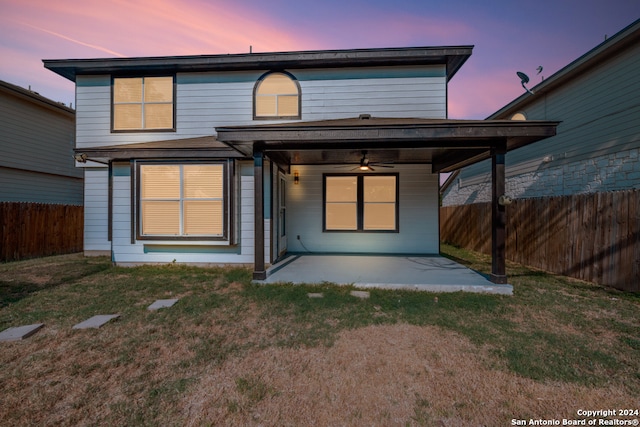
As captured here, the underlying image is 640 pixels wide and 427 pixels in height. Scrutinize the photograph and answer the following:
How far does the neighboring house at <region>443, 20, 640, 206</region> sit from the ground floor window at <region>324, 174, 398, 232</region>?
529 cm

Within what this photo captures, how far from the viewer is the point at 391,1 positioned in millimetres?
8484

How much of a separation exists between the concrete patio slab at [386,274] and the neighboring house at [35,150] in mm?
8967

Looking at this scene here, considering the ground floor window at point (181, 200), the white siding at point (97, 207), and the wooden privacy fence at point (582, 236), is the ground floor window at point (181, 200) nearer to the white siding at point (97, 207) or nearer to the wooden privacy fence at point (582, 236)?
the white siding at point (97, 207)

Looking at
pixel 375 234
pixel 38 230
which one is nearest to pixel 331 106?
pixel 375 234

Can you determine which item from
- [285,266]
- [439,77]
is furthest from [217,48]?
[285,266]

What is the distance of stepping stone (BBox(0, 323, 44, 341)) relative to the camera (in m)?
2.92

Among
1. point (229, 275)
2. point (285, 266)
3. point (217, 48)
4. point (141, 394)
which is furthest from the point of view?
point (217, 48)

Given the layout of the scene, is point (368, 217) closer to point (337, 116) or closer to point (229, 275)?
point (337, 116)

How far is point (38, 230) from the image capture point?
8.15 m

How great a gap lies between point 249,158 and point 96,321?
4.08 metres

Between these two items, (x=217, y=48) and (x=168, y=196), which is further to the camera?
(x=217, y=48)

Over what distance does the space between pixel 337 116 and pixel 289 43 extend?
3830 mm

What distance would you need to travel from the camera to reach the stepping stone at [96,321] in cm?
321

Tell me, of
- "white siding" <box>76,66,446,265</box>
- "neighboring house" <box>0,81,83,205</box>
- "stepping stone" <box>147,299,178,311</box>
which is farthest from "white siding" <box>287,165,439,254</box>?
"neighboring house" <box>0,81,83,205</box>
